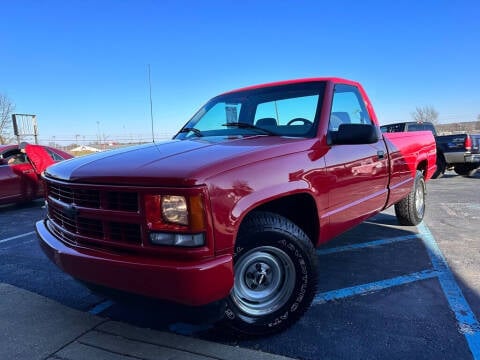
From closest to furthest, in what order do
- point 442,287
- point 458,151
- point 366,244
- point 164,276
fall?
point 164,276 → point 442,287 → point 366,244 → point 458,151

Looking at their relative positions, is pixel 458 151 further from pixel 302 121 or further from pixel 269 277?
pixel 269 277

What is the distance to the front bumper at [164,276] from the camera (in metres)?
1.94

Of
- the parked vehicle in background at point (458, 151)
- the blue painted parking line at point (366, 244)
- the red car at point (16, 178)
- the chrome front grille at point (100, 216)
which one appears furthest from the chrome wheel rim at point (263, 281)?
the parked vehicle in background at point (458, 151)

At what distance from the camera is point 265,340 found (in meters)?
2.50

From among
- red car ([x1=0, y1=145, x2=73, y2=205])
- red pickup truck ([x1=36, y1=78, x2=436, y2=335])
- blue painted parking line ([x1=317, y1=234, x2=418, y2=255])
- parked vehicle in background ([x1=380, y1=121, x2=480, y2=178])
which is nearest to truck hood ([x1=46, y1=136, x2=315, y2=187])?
red pickup truck ([x1=36, y1=78, x2=436, y2=335])

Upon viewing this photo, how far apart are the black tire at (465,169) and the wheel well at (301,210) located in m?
10.7

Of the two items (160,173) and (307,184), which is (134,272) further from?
(307,184)

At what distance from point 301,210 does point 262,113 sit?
117cm

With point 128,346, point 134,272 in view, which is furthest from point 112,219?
point 128,346

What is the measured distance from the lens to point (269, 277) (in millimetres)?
2545

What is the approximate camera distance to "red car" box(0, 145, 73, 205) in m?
7.74

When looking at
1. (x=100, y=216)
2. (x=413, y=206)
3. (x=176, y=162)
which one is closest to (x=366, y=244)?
(x=413, y=206)

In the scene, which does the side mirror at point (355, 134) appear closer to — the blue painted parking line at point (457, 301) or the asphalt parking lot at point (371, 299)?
the asphalt parking lot at point (371, 299)

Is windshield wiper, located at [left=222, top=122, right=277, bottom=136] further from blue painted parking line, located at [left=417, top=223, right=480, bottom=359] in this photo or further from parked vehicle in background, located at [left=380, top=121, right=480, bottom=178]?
parked vehicle in background, located at [left=380, top=121, right=480, bottom=178]
